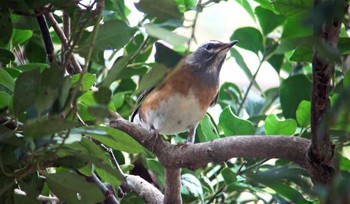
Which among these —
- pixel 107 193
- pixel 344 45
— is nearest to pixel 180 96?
pixel 107 193

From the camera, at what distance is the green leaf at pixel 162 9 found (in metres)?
0.74

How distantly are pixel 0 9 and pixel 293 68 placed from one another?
102cm

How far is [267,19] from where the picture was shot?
1.53 metres

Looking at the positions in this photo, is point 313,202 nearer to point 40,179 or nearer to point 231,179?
point 231,179

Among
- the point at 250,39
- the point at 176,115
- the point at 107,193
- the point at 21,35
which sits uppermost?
the point at 21,35

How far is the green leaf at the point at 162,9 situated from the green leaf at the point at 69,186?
9.3 inches

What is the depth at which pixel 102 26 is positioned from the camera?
86 cm

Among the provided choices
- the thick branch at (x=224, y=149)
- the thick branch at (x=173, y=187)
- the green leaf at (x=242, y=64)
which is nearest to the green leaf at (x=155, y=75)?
the thick branch at (x=224, y=149)

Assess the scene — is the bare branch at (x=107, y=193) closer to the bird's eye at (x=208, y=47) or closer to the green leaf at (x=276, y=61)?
the green leaf at (x=276, y=61)

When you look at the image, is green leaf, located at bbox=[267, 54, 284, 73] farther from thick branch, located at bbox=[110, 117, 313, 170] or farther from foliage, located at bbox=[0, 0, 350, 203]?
thick branch, located at bbox=[110, 117, 313, 170]

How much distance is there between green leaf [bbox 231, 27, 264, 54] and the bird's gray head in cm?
Result: 36

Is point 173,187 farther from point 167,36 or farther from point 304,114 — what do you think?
point 167,36

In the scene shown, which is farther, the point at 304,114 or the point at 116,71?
the point at 304,114

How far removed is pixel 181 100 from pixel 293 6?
0.78 m
